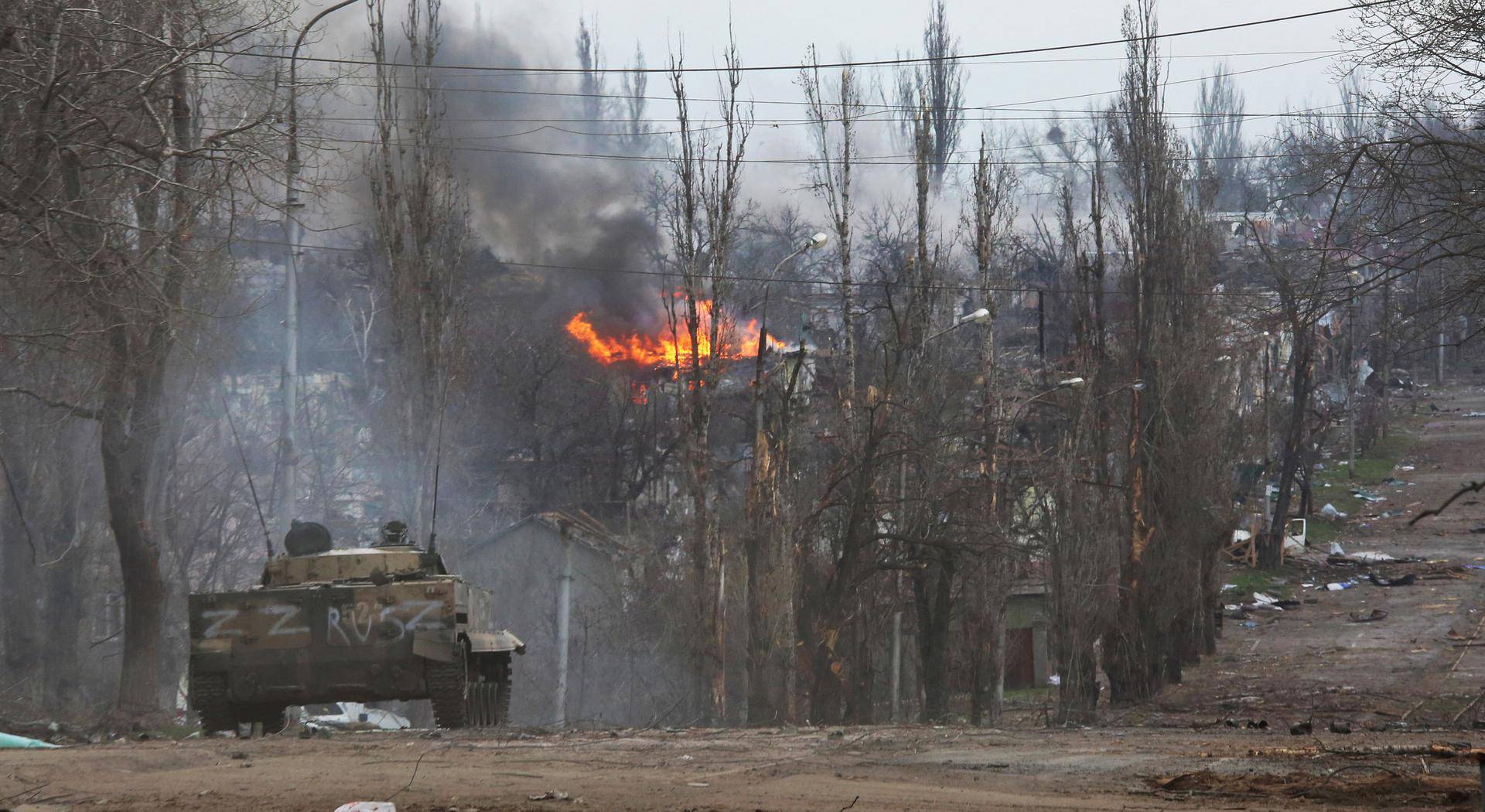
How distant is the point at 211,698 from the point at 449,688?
2303mm

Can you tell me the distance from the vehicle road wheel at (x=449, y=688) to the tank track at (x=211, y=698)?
1.96 metres

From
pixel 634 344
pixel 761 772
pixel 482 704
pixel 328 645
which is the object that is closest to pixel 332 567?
pixel 328 645

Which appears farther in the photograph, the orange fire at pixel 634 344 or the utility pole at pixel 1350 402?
the utility pole at pixel 1350 402

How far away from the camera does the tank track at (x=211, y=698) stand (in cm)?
1409

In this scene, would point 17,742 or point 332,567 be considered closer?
point 17,742

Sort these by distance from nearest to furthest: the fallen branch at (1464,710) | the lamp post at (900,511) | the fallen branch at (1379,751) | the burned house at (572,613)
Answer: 1. the fallen branch at (1379,751)
2. the fallen branch at (1464,710)
3. the lamp post at (900,511)
4. the burned house at (572,613)

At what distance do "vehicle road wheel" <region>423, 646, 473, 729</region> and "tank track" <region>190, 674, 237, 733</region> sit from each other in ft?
6.44

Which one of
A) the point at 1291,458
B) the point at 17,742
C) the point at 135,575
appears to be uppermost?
the point at 1291,458

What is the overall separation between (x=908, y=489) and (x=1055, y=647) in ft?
12.3

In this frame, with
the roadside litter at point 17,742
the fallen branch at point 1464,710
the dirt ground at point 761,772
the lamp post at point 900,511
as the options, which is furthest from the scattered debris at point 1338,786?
the fallen branch at point 1464,710

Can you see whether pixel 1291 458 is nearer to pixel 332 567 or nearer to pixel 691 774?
pixel 332 567

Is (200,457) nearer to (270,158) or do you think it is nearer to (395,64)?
(395,64)

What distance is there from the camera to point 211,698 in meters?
14.2

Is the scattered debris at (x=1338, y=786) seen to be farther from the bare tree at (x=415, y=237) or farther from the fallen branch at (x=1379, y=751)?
the bare tree at (x=415, y=237)
